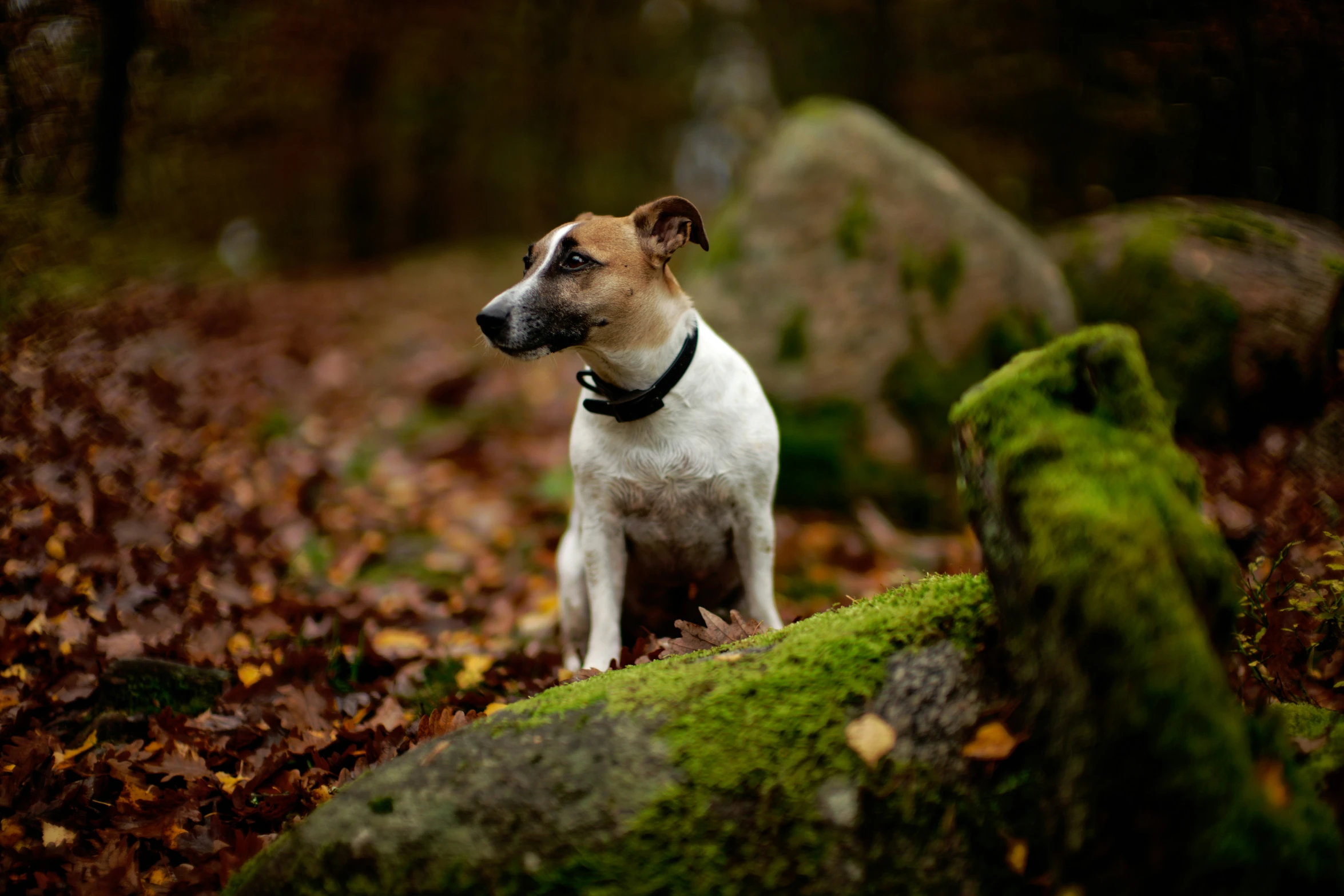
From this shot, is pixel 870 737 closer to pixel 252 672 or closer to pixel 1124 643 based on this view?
pixel 1124 643

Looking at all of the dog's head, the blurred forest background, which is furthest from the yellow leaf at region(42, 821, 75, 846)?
the blurred forest background

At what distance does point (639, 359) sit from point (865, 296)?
3.52 meters

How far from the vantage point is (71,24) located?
6703mm

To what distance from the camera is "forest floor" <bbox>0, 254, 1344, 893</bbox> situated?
3088 millimetres

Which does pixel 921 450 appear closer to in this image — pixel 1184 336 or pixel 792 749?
pixel 1184 336

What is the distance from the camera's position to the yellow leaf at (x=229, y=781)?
314 centimetres

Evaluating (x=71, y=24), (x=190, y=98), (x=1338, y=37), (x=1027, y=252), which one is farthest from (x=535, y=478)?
(x=1338, y=37)

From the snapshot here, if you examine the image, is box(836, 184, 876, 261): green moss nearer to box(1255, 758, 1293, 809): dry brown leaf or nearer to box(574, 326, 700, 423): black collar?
box(574, 326, 700, 423): black collar

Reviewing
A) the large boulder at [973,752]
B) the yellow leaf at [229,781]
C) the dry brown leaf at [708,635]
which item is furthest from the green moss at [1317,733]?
the yellow leaf at [229,781]

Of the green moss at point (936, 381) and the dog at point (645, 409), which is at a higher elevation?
the dog at point (645, 409)

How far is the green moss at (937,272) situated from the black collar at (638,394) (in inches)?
136

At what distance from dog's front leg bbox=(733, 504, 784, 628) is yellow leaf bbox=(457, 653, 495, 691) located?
1.41 metres

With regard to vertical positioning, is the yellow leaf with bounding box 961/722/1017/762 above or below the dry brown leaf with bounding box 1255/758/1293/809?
below

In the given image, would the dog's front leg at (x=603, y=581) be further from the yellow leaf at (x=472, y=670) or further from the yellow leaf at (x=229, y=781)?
the yellow leaf at (x=229, y=781)
